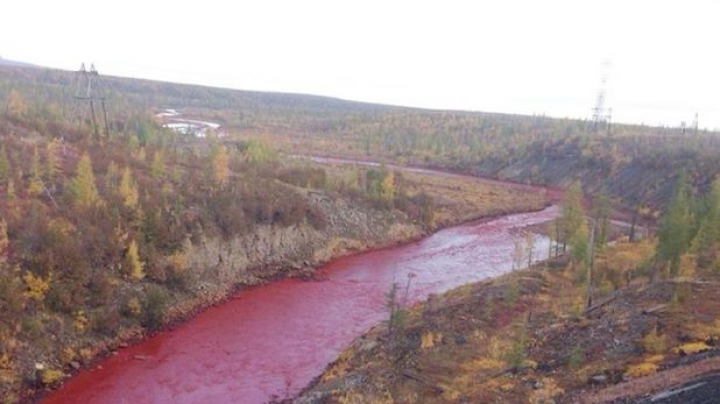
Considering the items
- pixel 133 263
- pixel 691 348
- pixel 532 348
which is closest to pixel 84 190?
pixel 133 263

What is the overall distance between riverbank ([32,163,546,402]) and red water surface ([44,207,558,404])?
29.8 inches

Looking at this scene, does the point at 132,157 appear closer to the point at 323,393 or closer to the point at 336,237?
the point at 336,237

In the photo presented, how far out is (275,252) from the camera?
1836 inches

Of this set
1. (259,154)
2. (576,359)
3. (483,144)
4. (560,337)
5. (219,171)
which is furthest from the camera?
(483,144)

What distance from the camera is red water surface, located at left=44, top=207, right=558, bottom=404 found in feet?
90.7

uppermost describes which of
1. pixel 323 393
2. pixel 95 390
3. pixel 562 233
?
pixel 562 233

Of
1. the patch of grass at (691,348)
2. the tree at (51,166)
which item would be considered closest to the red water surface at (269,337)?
the tree at (51,166)

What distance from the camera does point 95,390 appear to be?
27.1 meters

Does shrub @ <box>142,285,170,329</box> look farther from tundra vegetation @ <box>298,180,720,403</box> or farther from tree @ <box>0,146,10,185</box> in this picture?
tree @ <box>0,146,10,185</box>

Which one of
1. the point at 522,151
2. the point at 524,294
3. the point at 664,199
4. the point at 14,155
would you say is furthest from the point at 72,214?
the point at 522,151

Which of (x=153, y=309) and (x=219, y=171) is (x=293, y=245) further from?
(x=153, y=309)

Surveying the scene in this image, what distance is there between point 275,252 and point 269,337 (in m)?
13.0

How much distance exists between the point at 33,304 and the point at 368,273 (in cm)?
2574

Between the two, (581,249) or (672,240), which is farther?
(581,249)
